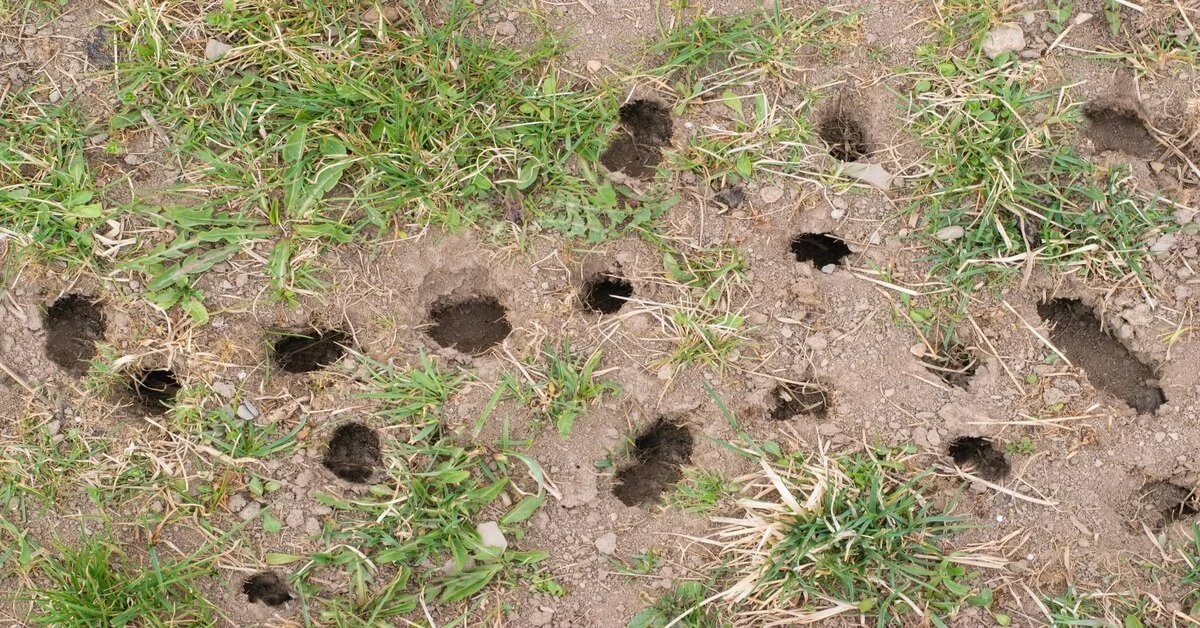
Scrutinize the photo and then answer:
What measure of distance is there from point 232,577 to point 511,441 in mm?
837

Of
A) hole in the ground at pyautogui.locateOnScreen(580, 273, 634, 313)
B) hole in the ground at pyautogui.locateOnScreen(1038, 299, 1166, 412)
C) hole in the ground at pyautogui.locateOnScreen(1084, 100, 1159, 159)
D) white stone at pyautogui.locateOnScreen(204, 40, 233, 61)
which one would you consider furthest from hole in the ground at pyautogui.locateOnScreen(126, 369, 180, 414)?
hole in the ground at pyautogui.locateOnScreen(1084, 100, 1159, 159)

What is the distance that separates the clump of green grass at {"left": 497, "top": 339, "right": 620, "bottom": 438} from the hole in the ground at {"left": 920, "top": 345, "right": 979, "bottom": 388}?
2.88 ft

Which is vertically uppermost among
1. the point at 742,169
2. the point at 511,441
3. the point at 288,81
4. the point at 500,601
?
the point at 288,81

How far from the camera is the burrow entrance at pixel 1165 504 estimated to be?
7.39ft

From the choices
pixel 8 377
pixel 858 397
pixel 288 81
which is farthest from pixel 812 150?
pixel 8 377

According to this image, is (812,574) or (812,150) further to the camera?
(812,150)

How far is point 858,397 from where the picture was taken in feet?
7.44

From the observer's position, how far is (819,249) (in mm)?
2348

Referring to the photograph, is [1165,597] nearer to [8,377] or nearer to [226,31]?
[226,31]

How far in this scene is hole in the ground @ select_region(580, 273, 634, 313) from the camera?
2314 millimetres

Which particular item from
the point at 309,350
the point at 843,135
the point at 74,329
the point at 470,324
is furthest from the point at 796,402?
the point at 74,329

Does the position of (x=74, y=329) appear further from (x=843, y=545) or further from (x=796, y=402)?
(x=843, y=545)

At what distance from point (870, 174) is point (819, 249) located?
0.25 meters

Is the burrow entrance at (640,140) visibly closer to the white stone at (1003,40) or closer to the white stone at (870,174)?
the white stone at (870,174)
